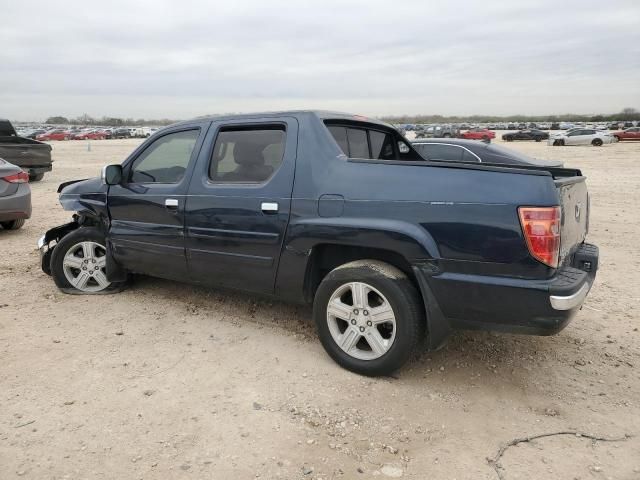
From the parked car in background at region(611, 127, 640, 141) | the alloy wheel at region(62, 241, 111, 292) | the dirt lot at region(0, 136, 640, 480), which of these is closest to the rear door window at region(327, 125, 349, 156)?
the dirt lot at region(0, 136, 640, 480)

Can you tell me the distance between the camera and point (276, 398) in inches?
134

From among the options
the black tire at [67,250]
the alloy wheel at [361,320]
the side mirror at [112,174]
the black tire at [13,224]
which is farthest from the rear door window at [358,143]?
the black tire at [13,224]

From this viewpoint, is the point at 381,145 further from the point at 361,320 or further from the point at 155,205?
the point at 155,205

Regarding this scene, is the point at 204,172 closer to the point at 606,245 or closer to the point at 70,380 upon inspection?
the point at 70,380

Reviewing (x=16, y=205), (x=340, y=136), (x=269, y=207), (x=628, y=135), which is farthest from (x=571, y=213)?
(x=628, y=135)

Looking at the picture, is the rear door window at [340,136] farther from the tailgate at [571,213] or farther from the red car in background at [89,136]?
the red car in background at [89,136]

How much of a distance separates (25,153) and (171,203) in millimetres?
13470

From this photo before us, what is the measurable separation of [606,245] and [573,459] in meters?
5.58

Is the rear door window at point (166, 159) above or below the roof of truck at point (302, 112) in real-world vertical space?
below

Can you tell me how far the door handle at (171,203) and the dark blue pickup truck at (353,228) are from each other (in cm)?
1

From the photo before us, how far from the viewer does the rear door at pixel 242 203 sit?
3.96 m

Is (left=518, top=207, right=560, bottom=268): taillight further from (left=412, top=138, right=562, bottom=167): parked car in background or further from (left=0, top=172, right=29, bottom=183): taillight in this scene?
(left=0, top=172, right=29, bottom=183): taillight

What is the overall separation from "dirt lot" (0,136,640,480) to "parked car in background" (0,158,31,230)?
3.51 meters

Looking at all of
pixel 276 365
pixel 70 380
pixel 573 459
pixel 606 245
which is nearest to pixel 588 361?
pixel 573 459
